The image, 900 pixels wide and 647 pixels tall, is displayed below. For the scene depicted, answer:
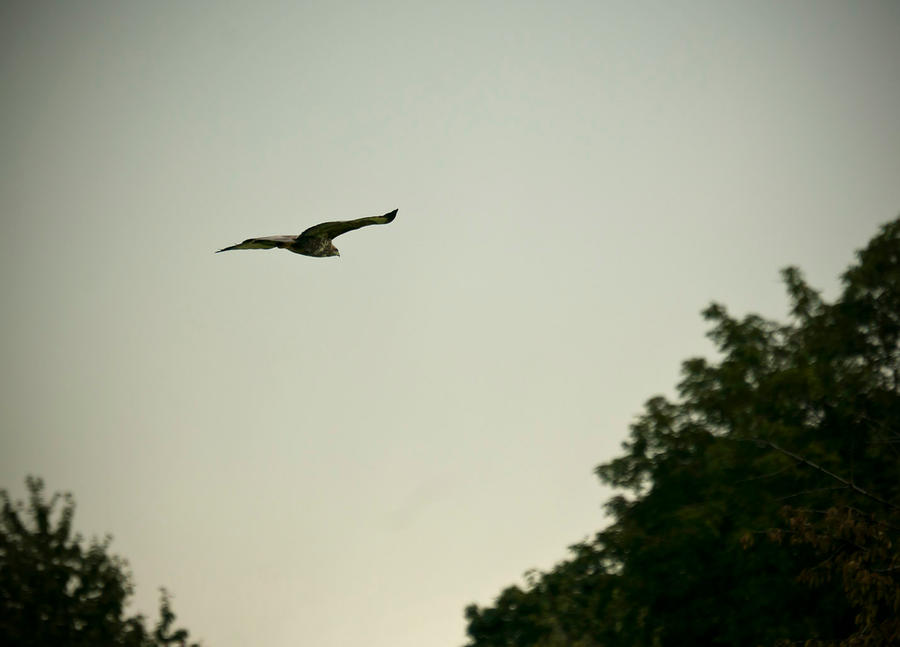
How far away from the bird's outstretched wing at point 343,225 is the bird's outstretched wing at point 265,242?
190 mm

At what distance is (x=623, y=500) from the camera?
20.7 metres

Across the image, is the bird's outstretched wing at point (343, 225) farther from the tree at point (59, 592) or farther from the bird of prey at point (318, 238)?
the tree at point (59, 592)

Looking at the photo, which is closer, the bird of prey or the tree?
the bird of prey

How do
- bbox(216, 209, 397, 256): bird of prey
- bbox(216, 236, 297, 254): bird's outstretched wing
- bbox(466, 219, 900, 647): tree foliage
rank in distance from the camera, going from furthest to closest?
bbox(466, 219, 900, 647): tree foliage, bbox(216, 209, 397, 256): bird of prey, bbox(216, 236, 297, 254): bird's outstretched wing

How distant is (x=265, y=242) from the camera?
884 cm

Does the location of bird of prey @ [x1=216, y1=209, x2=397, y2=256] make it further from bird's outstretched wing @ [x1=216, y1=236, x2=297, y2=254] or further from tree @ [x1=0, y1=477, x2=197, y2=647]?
tree @ [x1=0, y1=477, x2=197, y2=647]

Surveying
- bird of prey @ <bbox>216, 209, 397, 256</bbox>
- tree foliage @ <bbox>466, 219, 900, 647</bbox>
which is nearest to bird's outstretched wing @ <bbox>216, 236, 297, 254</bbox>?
bird of prey @ <bbox>216, 209, 397, 256</bbox>

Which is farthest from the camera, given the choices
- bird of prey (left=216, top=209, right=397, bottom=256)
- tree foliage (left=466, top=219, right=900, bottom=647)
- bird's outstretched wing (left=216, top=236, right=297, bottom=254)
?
tree foliage (left=466, top=219, right=900, bottom=647)

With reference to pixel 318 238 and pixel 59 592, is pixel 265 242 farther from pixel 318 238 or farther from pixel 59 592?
pixel 59 592

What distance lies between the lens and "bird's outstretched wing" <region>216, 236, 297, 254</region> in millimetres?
8609

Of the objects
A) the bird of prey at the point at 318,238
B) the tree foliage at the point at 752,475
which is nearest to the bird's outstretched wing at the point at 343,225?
the bird of prey at the point at 318,238

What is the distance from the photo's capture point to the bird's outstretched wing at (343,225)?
895 cm

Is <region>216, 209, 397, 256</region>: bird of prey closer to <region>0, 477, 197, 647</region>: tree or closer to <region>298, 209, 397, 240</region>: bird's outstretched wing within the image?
<region>298, 209, 397, 240</region>: bird's outstretched wing

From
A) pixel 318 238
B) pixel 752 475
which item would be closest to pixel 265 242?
pixel 318 238
